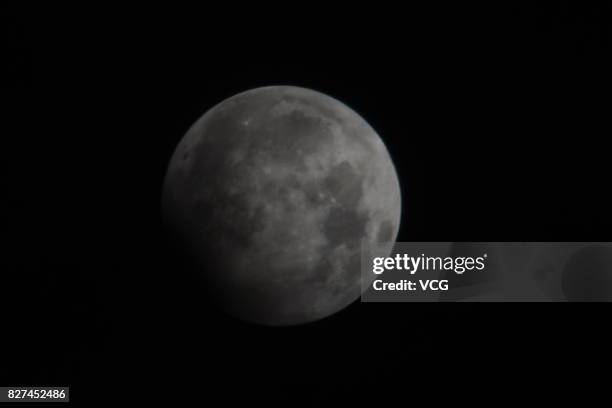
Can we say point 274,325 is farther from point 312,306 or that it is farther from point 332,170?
point 332,170

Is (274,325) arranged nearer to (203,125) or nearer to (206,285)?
(206,285)

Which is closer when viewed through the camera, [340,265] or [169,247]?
[340,265]

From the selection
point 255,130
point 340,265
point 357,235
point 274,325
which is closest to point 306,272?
point 340,265

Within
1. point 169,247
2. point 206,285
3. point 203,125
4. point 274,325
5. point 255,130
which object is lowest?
point 274,325

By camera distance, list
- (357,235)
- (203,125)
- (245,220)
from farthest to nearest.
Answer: (203,125), (357,235), (245,220)

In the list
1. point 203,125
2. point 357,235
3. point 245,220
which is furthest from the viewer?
point 203,125

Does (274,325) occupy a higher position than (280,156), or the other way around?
(280,156)
